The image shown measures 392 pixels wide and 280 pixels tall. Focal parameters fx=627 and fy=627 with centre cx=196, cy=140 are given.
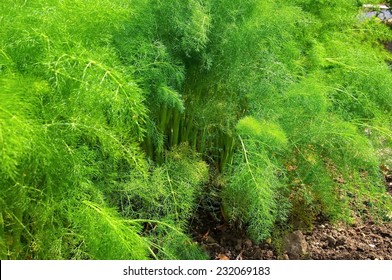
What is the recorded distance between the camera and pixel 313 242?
10.0ft

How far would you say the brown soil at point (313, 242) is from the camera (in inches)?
115

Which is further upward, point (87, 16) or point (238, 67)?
point (87, 16)

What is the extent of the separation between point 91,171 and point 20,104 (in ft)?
1.66

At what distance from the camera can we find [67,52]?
218cm

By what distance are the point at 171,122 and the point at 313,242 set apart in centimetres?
91

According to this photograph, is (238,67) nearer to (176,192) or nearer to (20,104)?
(176,192)

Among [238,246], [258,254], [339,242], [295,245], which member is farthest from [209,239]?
[339,242]

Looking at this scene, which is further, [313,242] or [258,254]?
[313,242]

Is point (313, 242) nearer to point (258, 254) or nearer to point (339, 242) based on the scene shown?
point (339, 242)

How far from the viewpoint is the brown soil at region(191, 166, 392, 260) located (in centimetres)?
293

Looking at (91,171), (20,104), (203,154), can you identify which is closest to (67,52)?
(20,104)

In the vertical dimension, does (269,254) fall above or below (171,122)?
below
